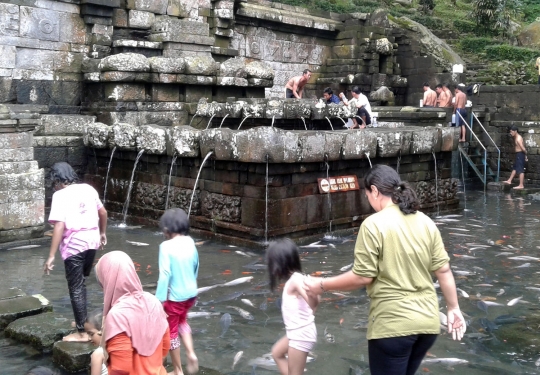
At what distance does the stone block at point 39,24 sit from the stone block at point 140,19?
5.04 feet

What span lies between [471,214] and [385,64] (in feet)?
33.3

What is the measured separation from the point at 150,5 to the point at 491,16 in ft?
59.1

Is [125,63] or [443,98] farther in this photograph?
[443,98]

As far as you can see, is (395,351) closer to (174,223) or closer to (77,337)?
(174,223)

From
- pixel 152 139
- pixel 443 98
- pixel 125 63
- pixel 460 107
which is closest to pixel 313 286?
pixel 152 139

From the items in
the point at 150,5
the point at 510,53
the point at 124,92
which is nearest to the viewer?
the point at 124,92

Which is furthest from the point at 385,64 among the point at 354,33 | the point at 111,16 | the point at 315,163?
the point at 315,163

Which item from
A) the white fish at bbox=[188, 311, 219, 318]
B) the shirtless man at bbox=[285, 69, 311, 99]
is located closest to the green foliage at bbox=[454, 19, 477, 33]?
the shirtless man at bbox=[285, 69, 311, 99]

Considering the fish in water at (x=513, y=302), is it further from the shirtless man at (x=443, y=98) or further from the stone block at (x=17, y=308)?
the shirtless man at (x=443, y=98)

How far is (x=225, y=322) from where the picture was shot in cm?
561

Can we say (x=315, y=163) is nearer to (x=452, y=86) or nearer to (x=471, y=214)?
(x=471, y=214)

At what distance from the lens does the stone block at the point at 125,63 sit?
37.1ft

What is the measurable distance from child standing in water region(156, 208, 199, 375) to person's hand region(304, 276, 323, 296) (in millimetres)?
1075

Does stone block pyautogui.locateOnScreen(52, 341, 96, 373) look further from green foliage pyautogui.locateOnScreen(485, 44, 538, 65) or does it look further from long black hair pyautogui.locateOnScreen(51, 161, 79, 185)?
green foliage pyautogui.locateOnScreen(485, 44, 538, 65)
